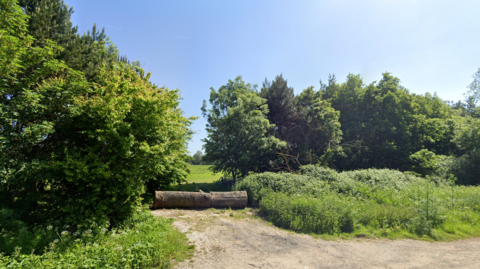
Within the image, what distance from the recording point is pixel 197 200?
11.5m

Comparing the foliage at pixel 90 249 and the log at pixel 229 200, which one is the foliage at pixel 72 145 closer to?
the foliage at pixel 90 249

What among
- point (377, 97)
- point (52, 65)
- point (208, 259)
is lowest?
point (208, 259)

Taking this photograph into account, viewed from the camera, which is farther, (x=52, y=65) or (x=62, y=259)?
(x=52, y=65)

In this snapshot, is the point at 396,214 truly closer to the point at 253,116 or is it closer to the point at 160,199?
the point at 160,199

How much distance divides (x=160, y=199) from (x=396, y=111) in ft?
94.4

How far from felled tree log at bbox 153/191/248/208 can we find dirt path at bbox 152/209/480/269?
3058 mm

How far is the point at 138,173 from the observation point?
22.8 ft

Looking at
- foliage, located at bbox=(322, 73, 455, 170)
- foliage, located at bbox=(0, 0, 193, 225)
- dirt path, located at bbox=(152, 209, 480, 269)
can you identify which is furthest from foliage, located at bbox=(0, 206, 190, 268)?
foliage, located at bbox=(322, 73, 455, 170)

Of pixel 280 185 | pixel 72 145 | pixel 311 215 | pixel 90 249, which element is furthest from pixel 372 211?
pixel 72 145

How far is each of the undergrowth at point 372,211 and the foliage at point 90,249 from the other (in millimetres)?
4875

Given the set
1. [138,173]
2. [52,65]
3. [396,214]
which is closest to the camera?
[138,173]

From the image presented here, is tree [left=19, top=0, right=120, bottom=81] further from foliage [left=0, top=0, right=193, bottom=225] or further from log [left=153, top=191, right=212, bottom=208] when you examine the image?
log [left=153, top=191, right=212, bottom=208]


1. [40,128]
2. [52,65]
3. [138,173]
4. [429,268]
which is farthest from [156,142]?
[429,268]

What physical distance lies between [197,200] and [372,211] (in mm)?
8353
